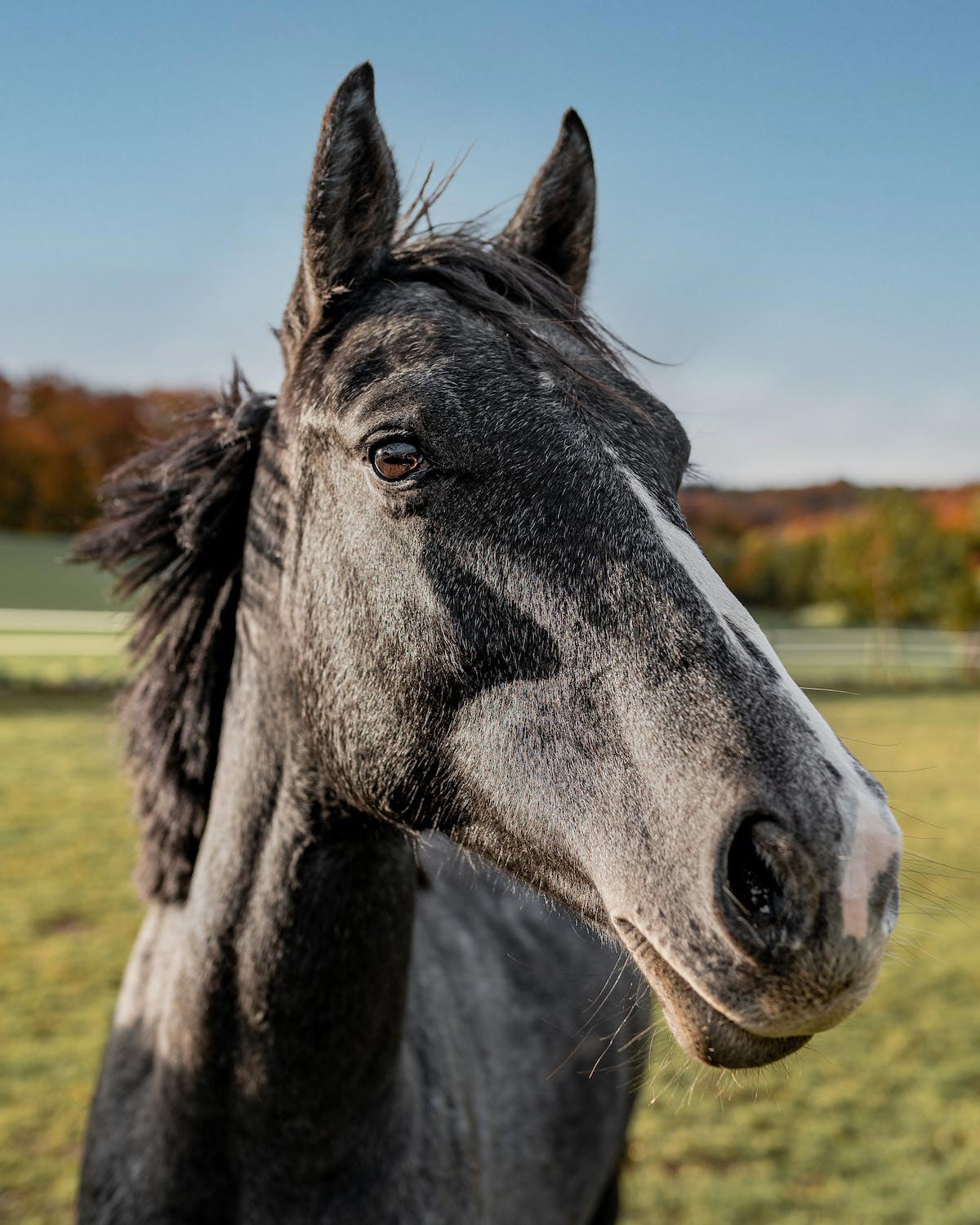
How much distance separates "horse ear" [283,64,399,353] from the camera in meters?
1.76

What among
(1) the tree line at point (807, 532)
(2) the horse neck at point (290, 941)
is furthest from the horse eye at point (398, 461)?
(1) the tree line at point (807, 532)

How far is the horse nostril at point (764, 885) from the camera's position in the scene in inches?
46.9

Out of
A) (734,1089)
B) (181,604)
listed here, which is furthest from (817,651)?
(181,604)

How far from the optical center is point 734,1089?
10.2 feet

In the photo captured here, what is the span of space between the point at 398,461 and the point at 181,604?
910 mm

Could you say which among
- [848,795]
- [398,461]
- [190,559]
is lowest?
[848,795]

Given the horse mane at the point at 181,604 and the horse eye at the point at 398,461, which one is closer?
the horse eye at the point at 398,461

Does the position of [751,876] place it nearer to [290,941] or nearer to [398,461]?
[398,461]

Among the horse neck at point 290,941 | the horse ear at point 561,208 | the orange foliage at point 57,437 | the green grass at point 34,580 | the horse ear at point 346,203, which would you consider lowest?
the green grass at point 34,580

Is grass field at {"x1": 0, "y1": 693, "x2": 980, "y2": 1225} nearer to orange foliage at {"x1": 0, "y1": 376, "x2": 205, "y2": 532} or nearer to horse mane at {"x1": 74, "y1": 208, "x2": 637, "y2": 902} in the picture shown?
horse mane at {"x1": 74, "y1": 208, "x2": 637, "y2": 902}

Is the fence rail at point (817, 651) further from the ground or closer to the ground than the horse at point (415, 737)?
closer to the ground

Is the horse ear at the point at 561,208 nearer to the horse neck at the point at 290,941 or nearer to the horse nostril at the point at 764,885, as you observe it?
the horse neck at the point at 290,941

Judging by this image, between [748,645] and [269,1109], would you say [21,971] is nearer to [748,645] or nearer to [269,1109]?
[269,1109]

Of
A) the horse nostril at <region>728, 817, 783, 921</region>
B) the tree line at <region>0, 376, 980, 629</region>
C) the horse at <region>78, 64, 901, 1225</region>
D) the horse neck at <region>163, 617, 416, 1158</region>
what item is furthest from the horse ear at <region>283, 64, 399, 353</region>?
the tree line at <region>0, 376, 980, 629</region>
